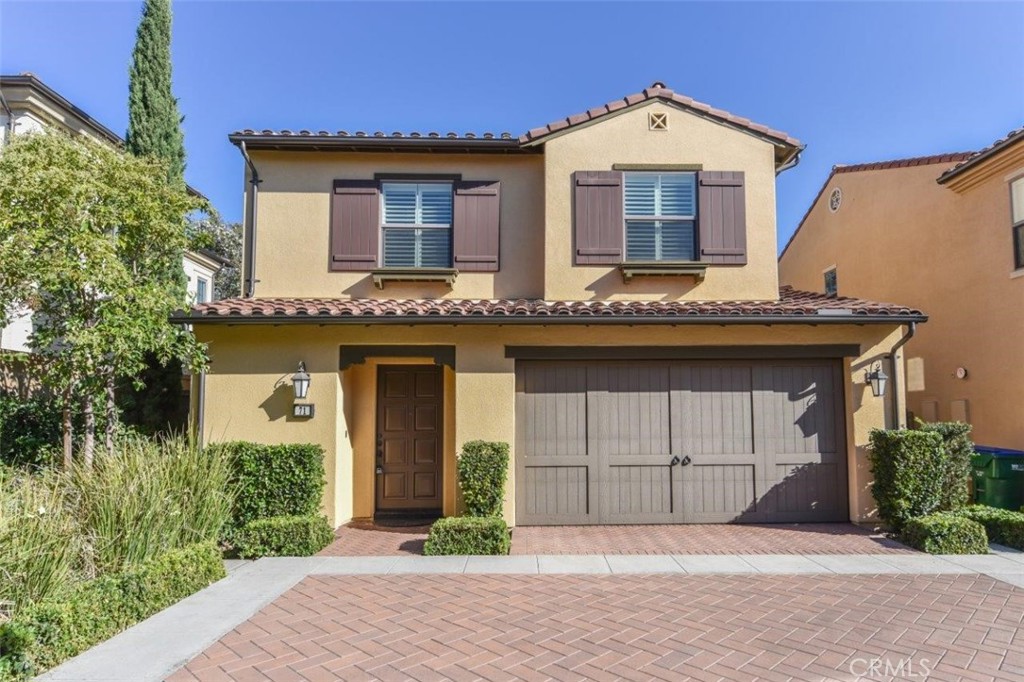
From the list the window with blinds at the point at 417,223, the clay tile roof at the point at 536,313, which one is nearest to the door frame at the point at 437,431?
the clay tile roof at the point at 536,313

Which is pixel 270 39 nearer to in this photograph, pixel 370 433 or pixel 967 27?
pixel 370 433

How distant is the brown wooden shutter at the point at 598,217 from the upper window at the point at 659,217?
0.23 m

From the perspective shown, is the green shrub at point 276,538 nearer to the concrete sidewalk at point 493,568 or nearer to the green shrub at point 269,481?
the concrete sidewalk at point 493,568

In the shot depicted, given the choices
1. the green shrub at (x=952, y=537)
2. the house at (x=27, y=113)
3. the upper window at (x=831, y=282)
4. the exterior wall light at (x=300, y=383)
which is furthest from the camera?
the upper window at (x=831, y=282)

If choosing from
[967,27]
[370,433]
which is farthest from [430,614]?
[967,27]

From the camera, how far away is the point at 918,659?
13.7 ft

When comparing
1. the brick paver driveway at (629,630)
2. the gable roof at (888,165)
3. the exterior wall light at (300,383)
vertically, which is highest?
the gable roof at (888,165)

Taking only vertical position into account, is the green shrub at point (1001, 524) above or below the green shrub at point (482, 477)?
below

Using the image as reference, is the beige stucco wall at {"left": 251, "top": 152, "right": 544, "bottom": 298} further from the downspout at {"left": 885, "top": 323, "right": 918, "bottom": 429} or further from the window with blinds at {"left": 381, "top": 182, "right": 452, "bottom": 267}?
the downspout at {"left": 885, "top": 323, "right": 918, "bottom": 429}

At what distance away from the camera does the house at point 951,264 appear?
32.2 feet

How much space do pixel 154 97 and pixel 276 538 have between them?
969cm

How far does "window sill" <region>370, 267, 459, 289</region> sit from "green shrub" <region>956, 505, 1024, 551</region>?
27.1ft

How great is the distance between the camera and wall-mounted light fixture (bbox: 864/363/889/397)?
27.1 ft

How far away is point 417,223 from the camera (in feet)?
32.0
